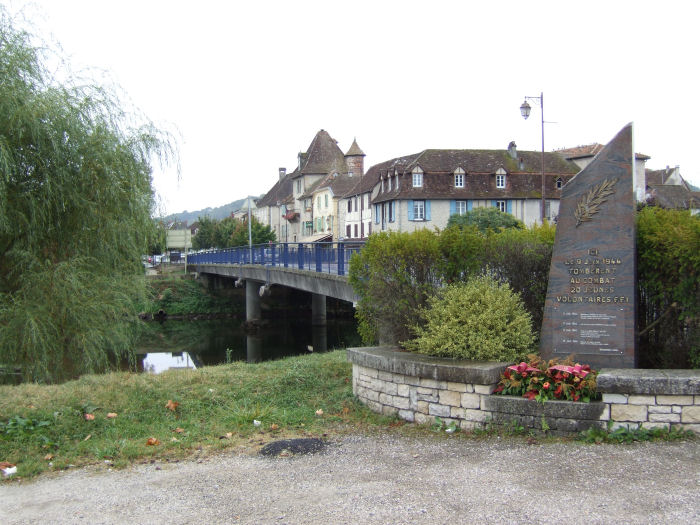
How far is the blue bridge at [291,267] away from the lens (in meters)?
18.0

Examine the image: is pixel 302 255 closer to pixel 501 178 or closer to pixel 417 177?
pixel 417 177

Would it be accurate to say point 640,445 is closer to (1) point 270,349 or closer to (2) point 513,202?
(1) point 270,349

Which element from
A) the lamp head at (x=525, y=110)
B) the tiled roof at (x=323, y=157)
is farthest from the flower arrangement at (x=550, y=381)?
the tiled roof at (x=323, y=157)

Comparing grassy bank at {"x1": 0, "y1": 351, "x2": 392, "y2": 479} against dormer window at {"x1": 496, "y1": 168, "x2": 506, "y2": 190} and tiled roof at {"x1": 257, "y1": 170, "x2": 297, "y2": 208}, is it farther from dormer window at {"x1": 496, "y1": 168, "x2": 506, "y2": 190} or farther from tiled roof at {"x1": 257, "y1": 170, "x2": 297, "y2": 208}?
tiled roof at {"x1": 257, "y1": 170, "x2": 297, "y2": 208}

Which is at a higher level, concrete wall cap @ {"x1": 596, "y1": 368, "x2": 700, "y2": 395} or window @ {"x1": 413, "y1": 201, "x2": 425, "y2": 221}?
window @ {"x1": 413, "y1": 201, "x2": 425, "y2": 221}

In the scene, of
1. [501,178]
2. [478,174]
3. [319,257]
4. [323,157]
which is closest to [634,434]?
[319,257]

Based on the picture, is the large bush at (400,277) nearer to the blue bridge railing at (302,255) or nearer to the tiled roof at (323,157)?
the blue bridge railing at (302,255)

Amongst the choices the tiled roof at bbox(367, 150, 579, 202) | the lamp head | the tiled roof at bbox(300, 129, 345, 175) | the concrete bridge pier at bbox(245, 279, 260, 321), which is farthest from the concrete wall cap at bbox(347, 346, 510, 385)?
the tiled roof at bbox(300, 129, 345, 175)

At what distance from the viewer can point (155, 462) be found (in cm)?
597

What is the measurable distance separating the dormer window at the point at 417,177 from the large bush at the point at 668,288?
40993 millimetres

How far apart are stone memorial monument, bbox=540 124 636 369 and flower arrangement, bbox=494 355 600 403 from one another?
549 millimetres

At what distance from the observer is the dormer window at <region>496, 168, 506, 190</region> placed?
4841 centimetres

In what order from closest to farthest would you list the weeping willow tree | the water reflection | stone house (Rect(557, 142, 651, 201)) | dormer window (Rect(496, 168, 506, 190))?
the weeping willow tree, the water reflection, stone house (Rect(557, 142, 651, 201)), dormer window (Rect(496, 168, 506, 190))

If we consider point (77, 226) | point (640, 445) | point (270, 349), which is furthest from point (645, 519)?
point (270, 349)
